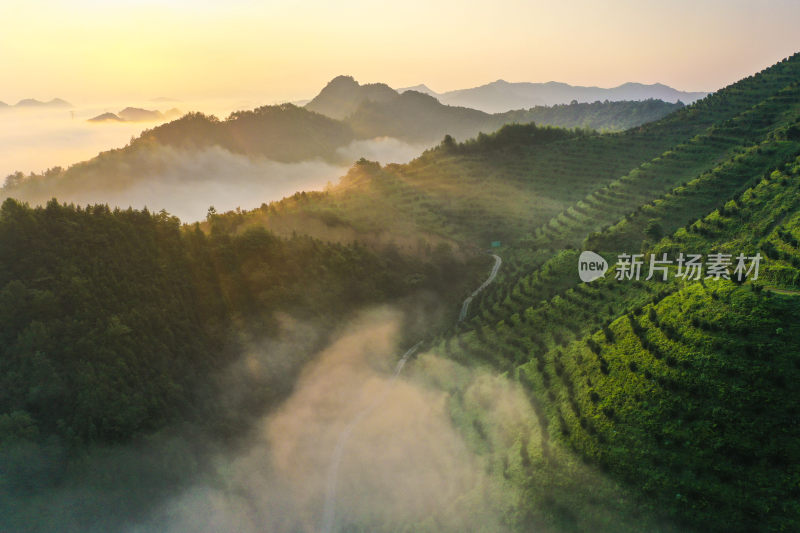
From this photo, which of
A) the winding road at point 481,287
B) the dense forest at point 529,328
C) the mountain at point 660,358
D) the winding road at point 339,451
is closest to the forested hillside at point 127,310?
the dense forest at point 529,328

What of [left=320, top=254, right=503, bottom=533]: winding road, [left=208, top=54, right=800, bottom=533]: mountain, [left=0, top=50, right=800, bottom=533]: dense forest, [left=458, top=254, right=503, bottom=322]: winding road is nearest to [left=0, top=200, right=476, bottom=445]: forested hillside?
[left=0, top=50, right=800, bottom=533]: dense forest

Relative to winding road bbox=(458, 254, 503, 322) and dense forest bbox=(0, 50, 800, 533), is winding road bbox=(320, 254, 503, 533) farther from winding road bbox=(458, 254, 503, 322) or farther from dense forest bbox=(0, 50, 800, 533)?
winding road bbox=(458, 254, 503, 322)

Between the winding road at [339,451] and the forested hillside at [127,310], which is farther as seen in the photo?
the forested hillside at [127,310]

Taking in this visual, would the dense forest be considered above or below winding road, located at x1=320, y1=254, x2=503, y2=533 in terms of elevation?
above

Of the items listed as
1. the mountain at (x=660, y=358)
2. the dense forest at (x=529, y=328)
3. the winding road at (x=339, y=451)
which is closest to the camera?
the mountain at (x=660, y=358)

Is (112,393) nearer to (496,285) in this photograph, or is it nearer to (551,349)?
(551,349)

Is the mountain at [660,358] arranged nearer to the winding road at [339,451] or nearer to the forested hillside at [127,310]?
the winding road at [339,451]

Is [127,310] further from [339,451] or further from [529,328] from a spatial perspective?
[529,328]

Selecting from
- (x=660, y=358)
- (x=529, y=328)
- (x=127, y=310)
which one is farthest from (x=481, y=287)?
(x=127, y=310)

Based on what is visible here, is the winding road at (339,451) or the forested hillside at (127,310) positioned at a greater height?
the forested hillside at (127,310)
